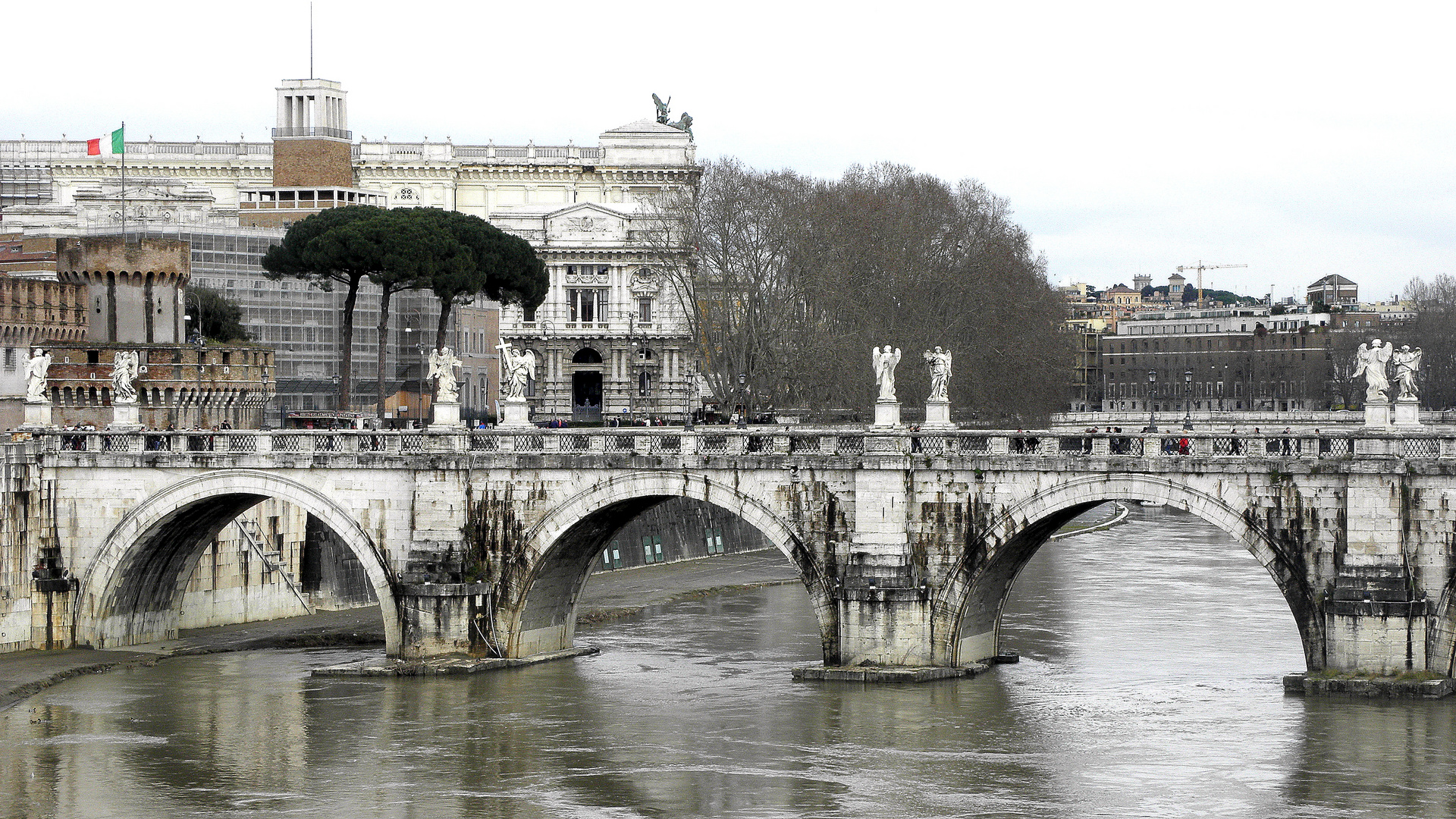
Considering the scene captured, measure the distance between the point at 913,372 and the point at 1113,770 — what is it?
38.3m

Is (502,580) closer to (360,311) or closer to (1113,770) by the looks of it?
(1113,770)

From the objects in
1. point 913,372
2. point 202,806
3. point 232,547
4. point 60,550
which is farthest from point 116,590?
point 913,372

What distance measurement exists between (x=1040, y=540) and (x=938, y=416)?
11.5ft

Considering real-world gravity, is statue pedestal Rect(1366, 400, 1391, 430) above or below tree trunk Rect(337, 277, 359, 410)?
below

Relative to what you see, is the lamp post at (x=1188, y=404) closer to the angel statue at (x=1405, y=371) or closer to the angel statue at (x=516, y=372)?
the angel statue at (x=1405, y=371)

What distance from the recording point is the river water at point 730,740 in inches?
1208

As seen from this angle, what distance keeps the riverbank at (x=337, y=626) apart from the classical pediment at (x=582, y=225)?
3323 cm

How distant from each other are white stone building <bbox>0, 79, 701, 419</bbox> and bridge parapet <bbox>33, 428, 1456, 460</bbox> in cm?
3878

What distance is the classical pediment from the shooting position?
320ft

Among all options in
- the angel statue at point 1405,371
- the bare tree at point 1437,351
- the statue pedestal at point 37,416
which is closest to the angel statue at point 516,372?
the statue pedestal at point 37,416

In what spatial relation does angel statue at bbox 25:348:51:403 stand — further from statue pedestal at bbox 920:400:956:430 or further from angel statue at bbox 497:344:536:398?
statue pedestal at bbox 920:400:956:430

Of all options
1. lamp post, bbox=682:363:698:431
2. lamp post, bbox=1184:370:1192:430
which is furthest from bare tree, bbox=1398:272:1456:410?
lamp post, bbox=682:363:698:431

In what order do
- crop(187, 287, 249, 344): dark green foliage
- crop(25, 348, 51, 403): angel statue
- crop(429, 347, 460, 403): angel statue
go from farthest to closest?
crop(187, 287, 249, 344): dark green foliage < crop(25, 348, 51, 403): angel statue < crop(429, 347, 460, 403): angel statue

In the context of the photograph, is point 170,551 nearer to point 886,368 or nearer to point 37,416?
point 37,416
